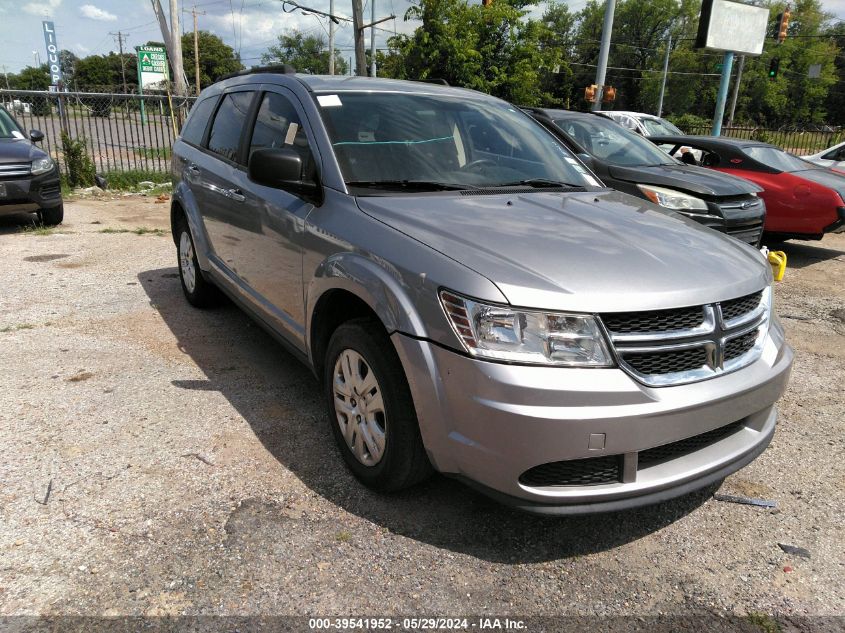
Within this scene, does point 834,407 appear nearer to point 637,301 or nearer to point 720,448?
point 720,448

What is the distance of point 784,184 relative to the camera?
8344mm

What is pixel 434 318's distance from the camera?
232cm

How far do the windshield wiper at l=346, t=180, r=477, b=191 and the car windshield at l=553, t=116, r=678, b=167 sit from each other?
4751 millimetres

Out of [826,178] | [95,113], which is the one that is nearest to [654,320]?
[826,178]

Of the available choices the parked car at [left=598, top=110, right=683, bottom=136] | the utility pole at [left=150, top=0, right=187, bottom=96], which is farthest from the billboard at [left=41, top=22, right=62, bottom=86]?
the parked car at [left=598, top=110, right=683, bottom=136]

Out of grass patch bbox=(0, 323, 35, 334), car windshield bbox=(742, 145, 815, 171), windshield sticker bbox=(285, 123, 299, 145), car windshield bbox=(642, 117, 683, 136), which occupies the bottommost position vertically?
grass patch bbox=(0, 323, 35, 334)

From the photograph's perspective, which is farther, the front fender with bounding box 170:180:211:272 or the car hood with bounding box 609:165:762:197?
the car hood with bounding box 609:165:762:197

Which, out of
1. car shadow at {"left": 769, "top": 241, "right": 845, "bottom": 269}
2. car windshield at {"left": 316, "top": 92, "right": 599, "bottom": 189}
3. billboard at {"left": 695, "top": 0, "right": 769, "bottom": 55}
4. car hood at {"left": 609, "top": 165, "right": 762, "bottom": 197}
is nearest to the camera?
car windshield at {"left": 316, "top": 92, "right": 599, "bottom": 189}

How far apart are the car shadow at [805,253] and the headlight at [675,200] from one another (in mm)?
2339

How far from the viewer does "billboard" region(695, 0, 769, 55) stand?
19828 millimetres

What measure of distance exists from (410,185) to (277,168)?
2.07 ft

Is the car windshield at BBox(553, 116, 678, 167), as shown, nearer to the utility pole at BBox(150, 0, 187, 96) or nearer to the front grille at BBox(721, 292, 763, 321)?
the front grille at BBox(721, 292, 763, 321)

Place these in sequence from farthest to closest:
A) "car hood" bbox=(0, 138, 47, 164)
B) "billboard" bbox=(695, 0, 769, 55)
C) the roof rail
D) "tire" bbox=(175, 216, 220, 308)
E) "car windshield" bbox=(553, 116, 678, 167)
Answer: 1. "billboard" bbox=(695, 0, 769, 55)
2. "car hood" bbox=(0, 138, 47, 164)
3. "car windshield" bbox=(553, 116, 678, 167)
4. "tire" bbox=(175, 216, 220, 308)
5. the roof rail

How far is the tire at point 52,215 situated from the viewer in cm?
884
